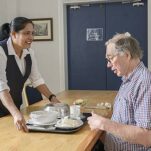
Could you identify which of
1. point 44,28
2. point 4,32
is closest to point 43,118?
point 4,32

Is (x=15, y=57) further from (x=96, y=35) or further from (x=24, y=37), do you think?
(x=96, y=35)

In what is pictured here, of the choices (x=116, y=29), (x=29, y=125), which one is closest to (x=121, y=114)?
(x=29, y=125)

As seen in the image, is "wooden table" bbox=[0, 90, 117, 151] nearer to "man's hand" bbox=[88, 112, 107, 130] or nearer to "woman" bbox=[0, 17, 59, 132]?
"man's hand" bbox=[88, 112, 107, 130]

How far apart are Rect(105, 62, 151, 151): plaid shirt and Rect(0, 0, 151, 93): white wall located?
3111mm

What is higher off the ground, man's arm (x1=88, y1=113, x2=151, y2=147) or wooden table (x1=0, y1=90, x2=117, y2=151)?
man's arm (x1=88, y1=113, x2=151, y2=147)

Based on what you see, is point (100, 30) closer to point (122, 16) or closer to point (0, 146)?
point (122, 16)

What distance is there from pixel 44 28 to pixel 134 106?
3452 millimetres

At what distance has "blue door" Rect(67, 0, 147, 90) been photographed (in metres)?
4.53

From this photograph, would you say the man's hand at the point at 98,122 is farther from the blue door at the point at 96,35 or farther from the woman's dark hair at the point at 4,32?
the blue door at the point at 96,35

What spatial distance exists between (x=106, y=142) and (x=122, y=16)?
10.3 feet

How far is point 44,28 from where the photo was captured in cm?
477

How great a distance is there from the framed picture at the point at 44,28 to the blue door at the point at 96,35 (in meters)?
0.28

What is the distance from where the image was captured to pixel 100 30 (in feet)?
15.4

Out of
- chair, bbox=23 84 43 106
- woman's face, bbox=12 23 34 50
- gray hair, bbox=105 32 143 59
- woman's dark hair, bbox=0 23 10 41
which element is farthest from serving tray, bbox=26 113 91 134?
chair, bbox=23 84 43 106
